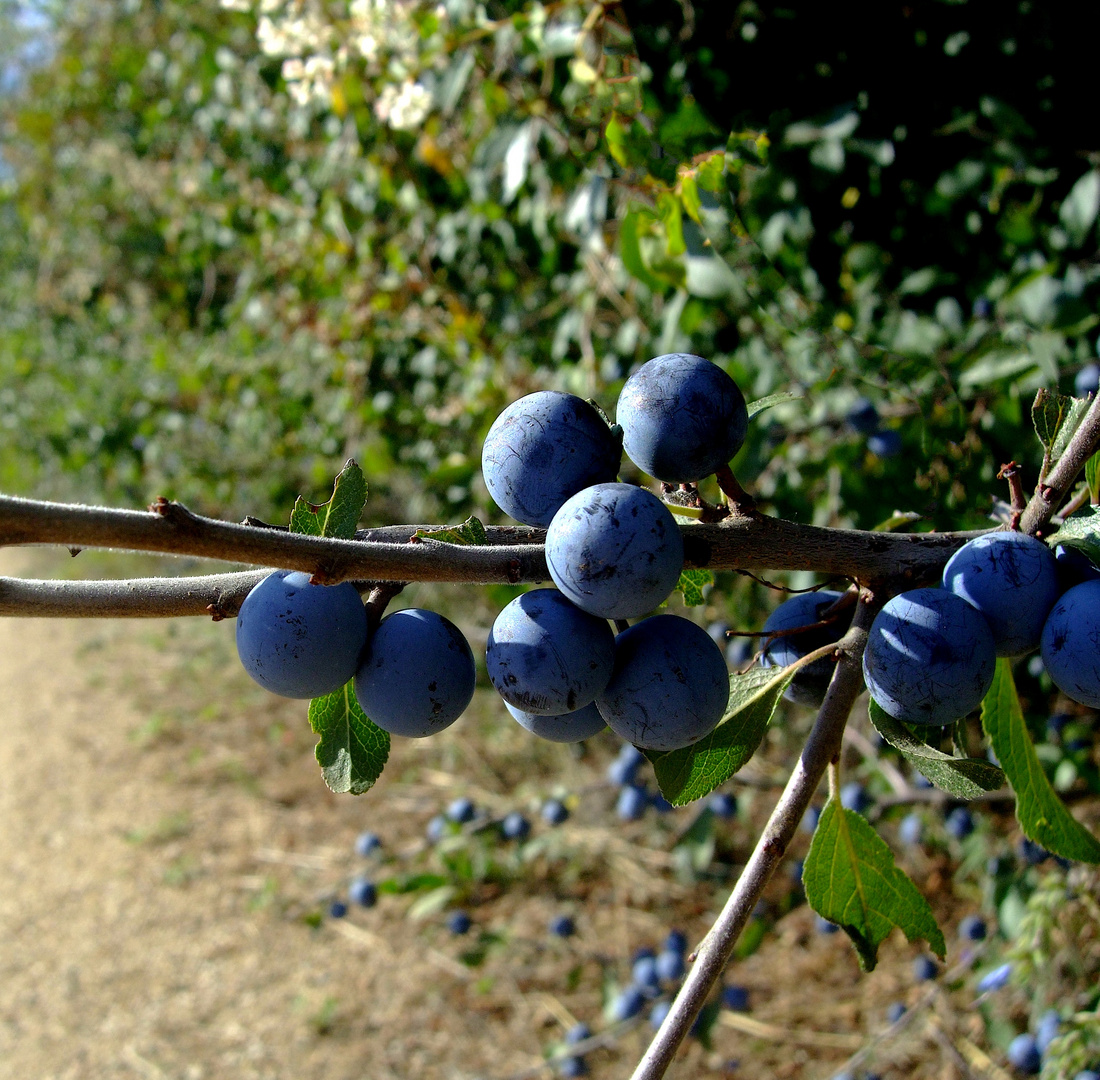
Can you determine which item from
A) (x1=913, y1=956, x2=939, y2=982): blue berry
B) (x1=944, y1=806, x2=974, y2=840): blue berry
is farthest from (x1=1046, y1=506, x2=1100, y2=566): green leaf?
(x1=913, y1=956, x2=939, y2=982): blue berry

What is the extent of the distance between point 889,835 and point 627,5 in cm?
274

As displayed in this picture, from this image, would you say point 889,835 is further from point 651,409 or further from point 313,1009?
point 651,409

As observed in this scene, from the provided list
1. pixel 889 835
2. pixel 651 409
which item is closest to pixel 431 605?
pixel 889 835

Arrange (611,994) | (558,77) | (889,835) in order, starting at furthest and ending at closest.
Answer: (889,835) → (611,994) → (558,77)

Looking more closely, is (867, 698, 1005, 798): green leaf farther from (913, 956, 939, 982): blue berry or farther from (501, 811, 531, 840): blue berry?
(501, 811, 531, 840): blue berry

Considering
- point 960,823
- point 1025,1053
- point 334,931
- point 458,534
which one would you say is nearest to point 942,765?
point 458,534

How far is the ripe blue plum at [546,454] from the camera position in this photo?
2.55 feet

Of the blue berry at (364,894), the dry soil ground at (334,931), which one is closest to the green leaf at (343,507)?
the dry soil ground at (334,931)

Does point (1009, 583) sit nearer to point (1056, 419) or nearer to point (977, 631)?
point (977, 631)

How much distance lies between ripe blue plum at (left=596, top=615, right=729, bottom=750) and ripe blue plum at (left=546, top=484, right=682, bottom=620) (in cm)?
8

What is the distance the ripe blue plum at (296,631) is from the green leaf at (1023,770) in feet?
2.20

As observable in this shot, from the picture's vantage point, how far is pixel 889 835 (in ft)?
10.4

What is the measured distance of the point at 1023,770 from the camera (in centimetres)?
96

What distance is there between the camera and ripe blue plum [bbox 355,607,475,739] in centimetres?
78
